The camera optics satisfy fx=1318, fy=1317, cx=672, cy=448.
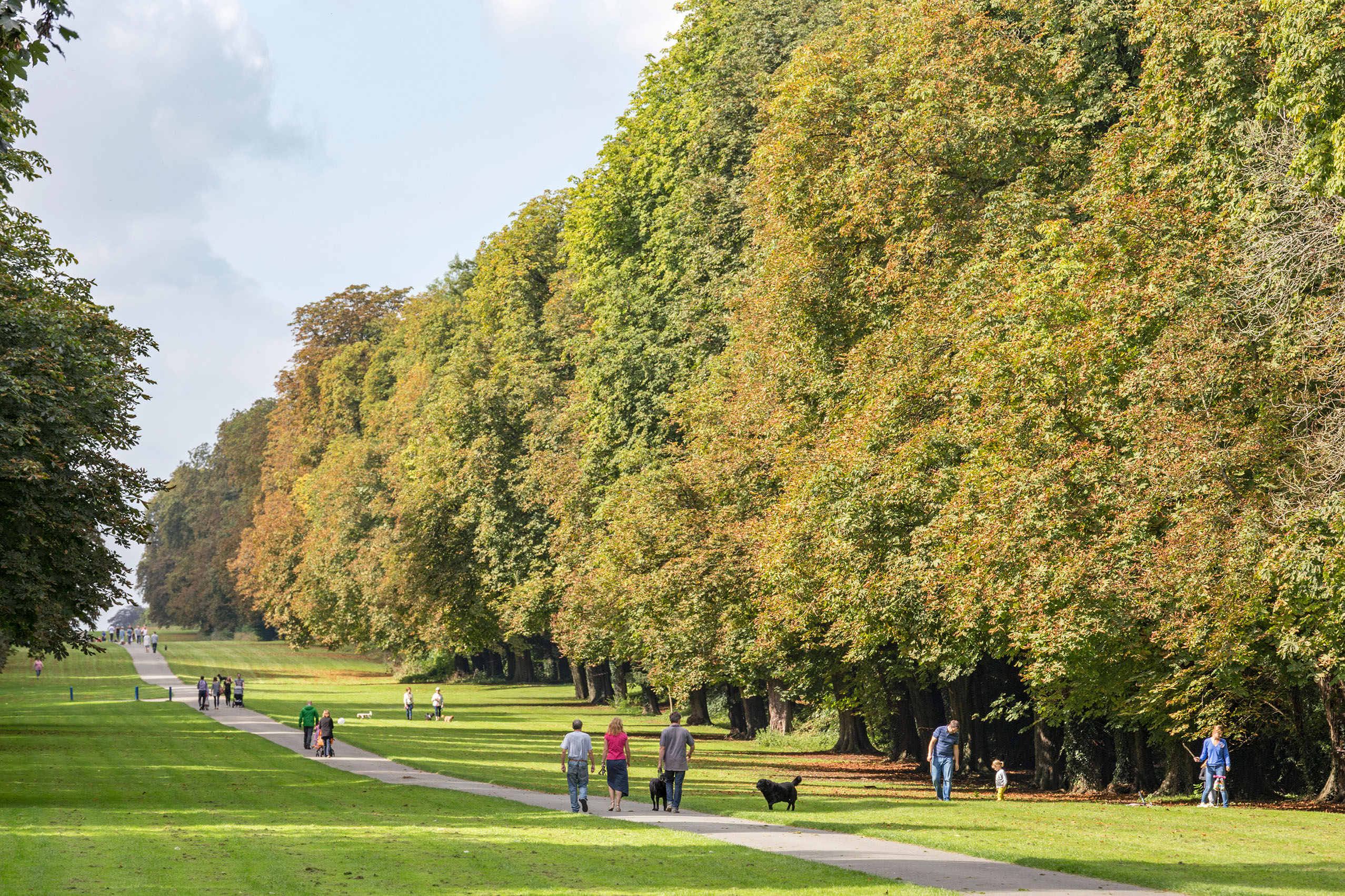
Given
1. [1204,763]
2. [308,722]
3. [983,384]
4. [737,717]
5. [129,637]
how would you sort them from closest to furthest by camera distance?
1. [983,384]
2. [1204,763]
3. [308,722]
4. [737,717]
5. [129,637]

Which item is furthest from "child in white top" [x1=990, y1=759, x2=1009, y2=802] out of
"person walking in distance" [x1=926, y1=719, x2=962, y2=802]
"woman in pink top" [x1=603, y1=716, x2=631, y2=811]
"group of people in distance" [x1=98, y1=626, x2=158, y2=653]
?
"group of people in distance" [x1=98, y1=626, x2=158, y2=653]

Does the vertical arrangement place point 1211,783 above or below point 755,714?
above

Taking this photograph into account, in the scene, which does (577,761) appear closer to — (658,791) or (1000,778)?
(658,791)

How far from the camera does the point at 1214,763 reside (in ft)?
81.3

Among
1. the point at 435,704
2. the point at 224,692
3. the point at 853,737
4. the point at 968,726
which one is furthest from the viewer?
the point at 224,692

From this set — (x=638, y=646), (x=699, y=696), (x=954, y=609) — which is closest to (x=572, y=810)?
(x=954, y=609)

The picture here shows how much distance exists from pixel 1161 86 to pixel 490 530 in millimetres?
36788

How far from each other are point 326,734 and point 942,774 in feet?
56.7

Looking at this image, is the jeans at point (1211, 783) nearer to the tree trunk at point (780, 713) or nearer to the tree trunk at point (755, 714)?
the tree trunk at point (780, 713)

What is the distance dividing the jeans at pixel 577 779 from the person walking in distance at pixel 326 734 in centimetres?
1441

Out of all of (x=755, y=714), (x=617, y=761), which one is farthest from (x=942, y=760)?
(x=755, y=714)

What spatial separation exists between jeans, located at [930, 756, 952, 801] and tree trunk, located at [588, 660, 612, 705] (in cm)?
3868

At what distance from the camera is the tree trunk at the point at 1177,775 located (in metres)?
28.2

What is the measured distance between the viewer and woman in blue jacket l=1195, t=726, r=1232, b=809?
24.7 m
